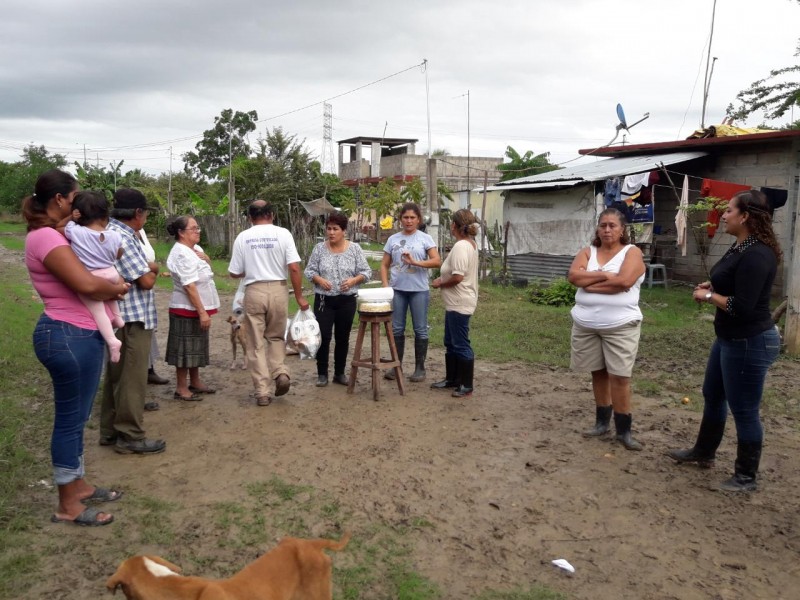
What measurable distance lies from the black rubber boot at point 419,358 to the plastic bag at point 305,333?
3.71 feet

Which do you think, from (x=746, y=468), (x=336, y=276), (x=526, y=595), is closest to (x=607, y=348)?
(x=746, y=468)

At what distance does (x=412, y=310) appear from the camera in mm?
6957

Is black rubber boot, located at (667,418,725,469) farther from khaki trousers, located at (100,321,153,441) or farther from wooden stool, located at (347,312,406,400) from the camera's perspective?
khaki trousers, located at (100,321,153,441)

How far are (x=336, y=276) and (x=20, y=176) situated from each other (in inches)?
1888

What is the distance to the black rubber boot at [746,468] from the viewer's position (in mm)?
4367

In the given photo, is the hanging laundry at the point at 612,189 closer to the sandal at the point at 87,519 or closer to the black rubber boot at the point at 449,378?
the black rubber boot at the point at 449,378

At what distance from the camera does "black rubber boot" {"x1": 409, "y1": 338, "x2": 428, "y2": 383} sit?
23.2 feet

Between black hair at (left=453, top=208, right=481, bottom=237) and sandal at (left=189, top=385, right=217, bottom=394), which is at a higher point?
black hair at (left=453, top=208, right=481, bottom=237)

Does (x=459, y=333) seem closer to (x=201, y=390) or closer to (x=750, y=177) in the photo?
(x=201, y=390)

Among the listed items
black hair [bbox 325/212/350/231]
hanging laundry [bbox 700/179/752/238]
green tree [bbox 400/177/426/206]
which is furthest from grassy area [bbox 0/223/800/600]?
green tree [bbox 400/177/426/206]

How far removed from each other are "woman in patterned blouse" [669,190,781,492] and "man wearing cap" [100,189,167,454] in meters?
3.81

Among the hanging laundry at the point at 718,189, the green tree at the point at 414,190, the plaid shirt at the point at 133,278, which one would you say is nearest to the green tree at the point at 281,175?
the green tree at the point at 414,190

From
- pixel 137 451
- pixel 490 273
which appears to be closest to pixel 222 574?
pixel 137 451

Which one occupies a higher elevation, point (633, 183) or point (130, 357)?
point (633, 183)
